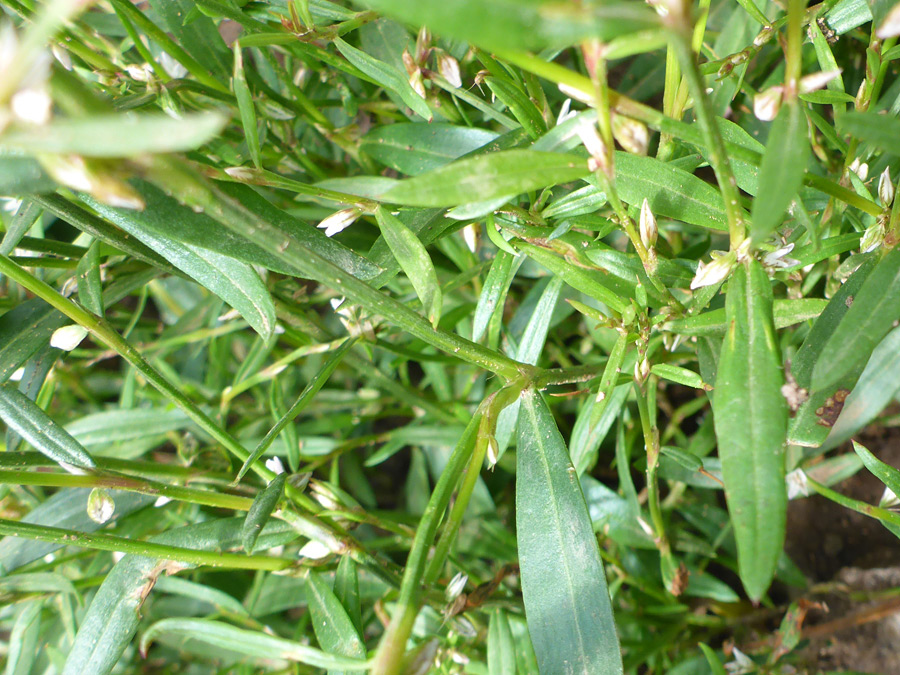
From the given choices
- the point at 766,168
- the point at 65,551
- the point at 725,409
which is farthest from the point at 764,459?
the point at 65,551

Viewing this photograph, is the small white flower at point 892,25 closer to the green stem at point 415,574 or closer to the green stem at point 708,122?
the green stem at point 708,122

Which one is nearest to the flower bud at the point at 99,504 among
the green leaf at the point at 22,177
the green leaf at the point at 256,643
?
the green leaf at the point at 256,643

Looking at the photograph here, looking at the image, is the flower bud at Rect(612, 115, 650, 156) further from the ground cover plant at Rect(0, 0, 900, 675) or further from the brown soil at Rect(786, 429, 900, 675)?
the brown soil at Rect(786, 429, 900, 675)

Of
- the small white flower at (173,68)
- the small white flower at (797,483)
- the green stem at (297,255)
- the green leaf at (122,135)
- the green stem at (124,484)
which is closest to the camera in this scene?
the green leaf at (122,135)

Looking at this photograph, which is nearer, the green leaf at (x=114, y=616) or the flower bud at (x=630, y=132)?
the flower bud at (x=630, y=132)

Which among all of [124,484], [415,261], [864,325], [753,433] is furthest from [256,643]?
[864,325]

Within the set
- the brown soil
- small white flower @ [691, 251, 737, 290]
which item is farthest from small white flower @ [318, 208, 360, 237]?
the brown soil
